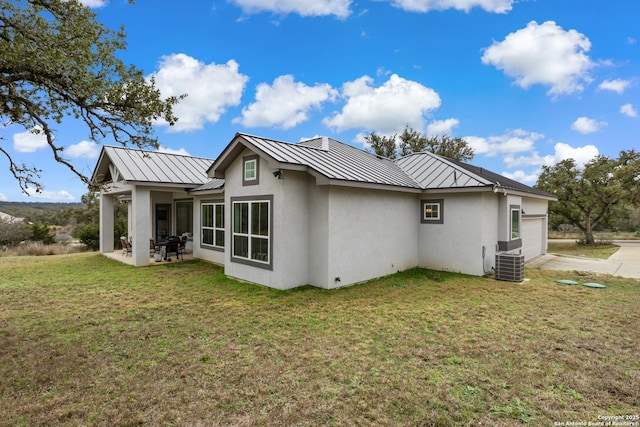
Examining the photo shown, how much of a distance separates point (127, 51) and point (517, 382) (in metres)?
8.60

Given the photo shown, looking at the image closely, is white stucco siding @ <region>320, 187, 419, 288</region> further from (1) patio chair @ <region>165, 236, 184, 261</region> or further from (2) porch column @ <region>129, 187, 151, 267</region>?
(1) patio chair @ <region>165, 236, 184, 261</region>

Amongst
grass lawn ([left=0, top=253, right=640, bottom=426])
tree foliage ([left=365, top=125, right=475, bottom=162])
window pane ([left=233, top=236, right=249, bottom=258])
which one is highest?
tree foliage ([left=365, top=125, right=475, bottom=162])

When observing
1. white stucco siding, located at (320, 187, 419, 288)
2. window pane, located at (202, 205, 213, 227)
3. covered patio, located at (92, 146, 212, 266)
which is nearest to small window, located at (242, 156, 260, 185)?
white stucco siding, located at (320, 187, 419, 288)

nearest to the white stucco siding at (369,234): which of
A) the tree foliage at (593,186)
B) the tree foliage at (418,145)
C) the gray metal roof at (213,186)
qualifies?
the gray metal roof at (213,186)

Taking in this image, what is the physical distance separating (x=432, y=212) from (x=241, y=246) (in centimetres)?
675

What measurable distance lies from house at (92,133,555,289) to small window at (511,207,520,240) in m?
0.12

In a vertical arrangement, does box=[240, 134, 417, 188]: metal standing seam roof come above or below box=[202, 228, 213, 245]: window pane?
above

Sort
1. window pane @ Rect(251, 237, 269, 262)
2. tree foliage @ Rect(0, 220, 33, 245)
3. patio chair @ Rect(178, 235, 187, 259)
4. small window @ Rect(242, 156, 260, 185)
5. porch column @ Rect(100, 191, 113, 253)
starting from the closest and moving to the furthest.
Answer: window pane @ Rect(251, 237, 269, 262) < small window @ Rect(242, 156, 260, 185) < patio chair @ Rect(178, 235, 187, 259) < porch column @ Rect(100, 191, 113, 253) < tree foliage @ Rect(0, 220, 33, 245)

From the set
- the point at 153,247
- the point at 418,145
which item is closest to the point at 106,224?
the point at 153,247

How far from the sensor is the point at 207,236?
43.7 feet

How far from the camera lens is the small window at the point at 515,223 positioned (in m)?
11.6

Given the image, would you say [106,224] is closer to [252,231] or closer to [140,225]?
[140,225]

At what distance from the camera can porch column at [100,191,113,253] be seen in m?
15.5

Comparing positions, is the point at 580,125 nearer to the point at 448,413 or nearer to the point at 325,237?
the point at 325,237
